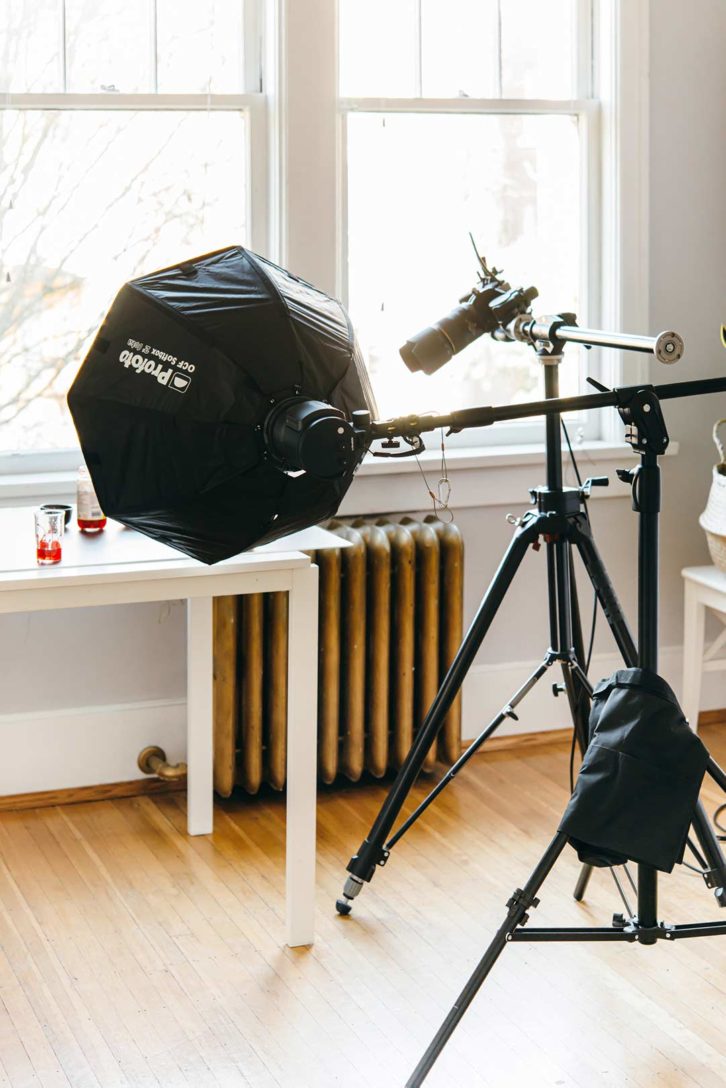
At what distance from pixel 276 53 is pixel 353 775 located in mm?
1744

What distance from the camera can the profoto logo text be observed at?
1740 millimetres

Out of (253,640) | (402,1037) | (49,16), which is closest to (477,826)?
(253,640)

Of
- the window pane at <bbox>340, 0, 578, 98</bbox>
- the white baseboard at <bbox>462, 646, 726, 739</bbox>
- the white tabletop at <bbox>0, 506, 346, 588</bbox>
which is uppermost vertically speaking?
the window pane at <bbox>340, 0, 578, 98</bbox>

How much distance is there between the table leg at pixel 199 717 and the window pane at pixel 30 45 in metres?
1.24

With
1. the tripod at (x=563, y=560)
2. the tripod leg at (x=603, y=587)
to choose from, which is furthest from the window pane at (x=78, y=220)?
the tripod leg at (x=603, y=587)

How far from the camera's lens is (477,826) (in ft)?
10.1

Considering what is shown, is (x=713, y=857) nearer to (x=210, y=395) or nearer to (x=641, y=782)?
(x=641, y=782)

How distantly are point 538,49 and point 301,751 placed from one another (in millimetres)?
2060

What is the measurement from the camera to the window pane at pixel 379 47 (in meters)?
→ 3.27

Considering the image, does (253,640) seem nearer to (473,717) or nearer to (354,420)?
(473,717)

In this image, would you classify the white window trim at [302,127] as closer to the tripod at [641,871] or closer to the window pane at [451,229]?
the window pane at [451,229]

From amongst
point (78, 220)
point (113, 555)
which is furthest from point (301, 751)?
point (78, 220)

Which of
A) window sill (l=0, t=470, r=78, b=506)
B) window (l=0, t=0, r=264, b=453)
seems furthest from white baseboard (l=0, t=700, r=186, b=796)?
window (l=0, t=0, r=264, b=453)

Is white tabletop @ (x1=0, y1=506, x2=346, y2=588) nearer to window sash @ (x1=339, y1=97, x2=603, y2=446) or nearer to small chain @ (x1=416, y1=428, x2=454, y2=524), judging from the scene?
small chain @ (x1=416, y1=428, x2=454, y2=524)
